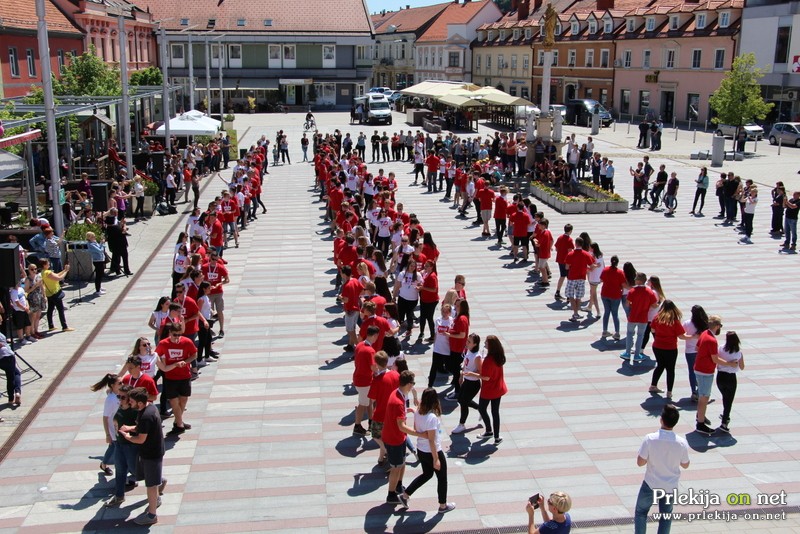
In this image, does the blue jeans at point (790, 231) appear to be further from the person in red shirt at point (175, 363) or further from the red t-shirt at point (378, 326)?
the person in red shirt at point (175, 363)

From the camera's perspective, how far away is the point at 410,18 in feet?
326

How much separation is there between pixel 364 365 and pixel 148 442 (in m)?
2.75

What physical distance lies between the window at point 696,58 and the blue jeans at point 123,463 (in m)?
55.7

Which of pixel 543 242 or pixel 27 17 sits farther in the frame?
pixel 27 17

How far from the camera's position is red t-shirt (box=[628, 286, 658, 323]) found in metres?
12.1

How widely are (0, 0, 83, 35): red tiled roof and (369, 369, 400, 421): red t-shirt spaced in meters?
32.7

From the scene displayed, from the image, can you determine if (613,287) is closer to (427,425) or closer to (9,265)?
(427,425)

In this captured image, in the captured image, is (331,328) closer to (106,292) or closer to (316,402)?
(316,402)

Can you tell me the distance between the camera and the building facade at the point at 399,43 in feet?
307

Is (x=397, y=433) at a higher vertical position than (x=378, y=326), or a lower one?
lower

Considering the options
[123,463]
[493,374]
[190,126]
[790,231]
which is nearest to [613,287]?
[493,374]


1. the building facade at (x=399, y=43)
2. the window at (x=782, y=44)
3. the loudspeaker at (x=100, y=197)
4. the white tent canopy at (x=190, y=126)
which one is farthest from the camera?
the building facade at (x=399, y=43)

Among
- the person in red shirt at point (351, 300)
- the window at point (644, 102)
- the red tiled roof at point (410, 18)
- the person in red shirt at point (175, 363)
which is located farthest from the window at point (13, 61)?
the red tiled roof at point (410, 18)

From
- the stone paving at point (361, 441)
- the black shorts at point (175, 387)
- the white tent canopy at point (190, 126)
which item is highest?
the white tent canopy at point (190, 126)
